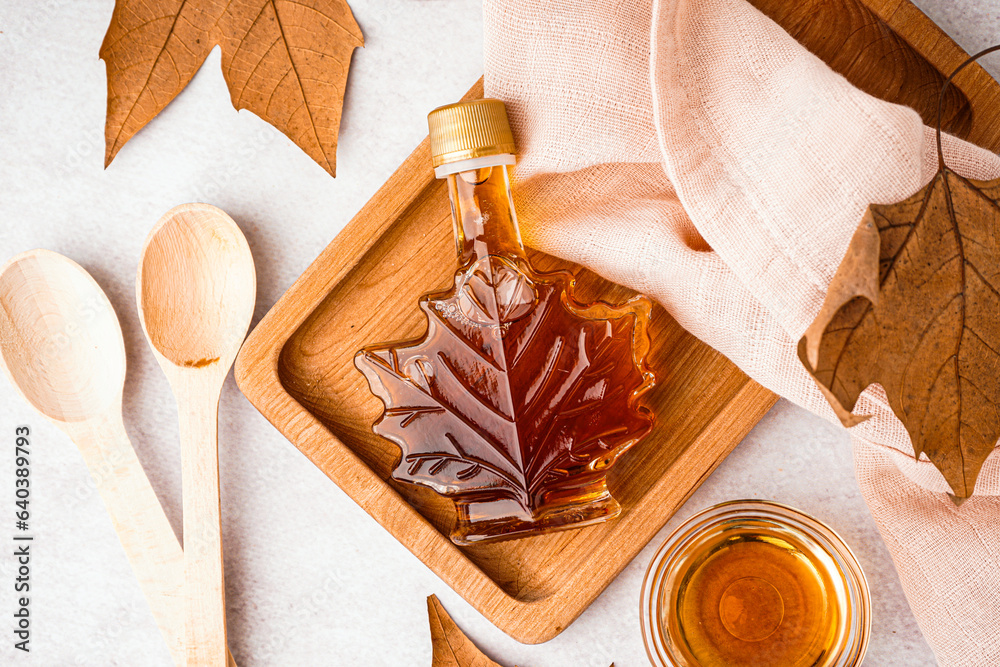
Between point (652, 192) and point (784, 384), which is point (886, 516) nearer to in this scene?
point (784, 384)

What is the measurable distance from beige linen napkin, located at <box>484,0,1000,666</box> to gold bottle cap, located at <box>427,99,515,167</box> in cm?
4

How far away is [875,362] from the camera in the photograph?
0.37 metres

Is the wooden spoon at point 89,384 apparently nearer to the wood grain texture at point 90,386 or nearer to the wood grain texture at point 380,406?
the wood grain texture at point 90,386

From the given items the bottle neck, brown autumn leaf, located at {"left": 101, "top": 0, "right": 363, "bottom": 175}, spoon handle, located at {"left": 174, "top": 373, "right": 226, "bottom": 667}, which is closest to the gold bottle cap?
the bottle neck

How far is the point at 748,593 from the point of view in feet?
1.82

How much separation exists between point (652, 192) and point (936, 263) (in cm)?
20

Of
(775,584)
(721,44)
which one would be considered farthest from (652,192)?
(775,584)

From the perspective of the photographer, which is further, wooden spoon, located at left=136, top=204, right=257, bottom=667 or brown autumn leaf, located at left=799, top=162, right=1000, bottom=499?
wooden spoon, located at left=136, top=204, right=257, bottom=667

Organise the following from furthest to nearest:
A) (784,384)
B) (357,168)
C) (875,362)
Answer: (357,168) < (784,384) < (875,362)

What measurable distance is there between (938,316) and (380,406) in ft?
1.31

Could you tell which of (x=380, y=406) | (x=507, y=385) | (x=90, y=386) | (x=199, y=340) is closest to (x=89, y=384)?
(x=90, y=386)

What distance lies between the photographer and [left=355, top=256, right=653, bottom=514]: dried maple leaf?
19.6 inches

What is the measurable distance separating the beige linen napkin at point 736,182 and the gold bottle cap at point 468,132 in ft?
0.13

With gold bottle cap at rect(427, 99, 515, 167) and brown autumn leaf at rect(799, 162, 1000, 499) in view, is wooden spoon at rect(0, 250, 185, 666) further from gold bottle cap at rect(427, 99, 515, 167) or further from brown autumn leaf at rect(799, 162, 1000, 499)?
brown autumn leaf at rect(799, 162, 1000, 499)
